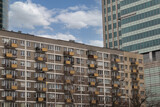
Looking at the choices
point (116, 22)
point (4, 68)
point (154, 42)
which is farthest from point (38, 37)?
point (116, 22)

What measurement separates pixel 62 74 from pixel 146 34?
165 ft

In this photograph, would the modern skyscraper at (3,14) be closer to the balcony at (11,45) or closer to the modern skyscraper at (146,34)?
the modern skyscraper at (146,34)

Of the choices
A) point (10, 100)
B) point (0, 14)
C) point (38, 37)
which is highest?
point (0, 14)

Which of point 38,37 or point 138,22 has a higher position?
point 138,22

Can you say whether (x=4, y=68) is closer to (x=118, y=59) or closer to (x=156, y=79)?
(x=118, y=59)

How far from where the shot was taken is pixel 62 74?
10956 cm

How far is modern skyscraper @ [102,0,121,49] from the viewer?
172 metres

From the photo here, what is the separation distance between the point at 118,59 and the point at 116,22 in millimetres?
49522

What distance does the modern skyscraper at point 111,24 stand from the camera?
566ft

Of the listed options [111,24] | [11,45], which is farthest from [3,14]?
[11,45]

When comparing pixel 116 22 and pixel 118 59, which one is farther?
pixel 116 22

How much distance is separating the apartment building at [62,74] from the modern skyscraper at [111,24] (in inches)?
1530

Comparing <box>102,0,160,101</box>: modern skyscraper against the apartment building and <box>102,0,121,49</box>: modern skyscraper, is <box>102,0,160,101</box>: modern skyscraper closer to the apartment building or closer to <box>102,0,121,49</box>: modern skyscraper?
the apartment building

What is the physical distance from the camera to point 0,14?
626 ft
